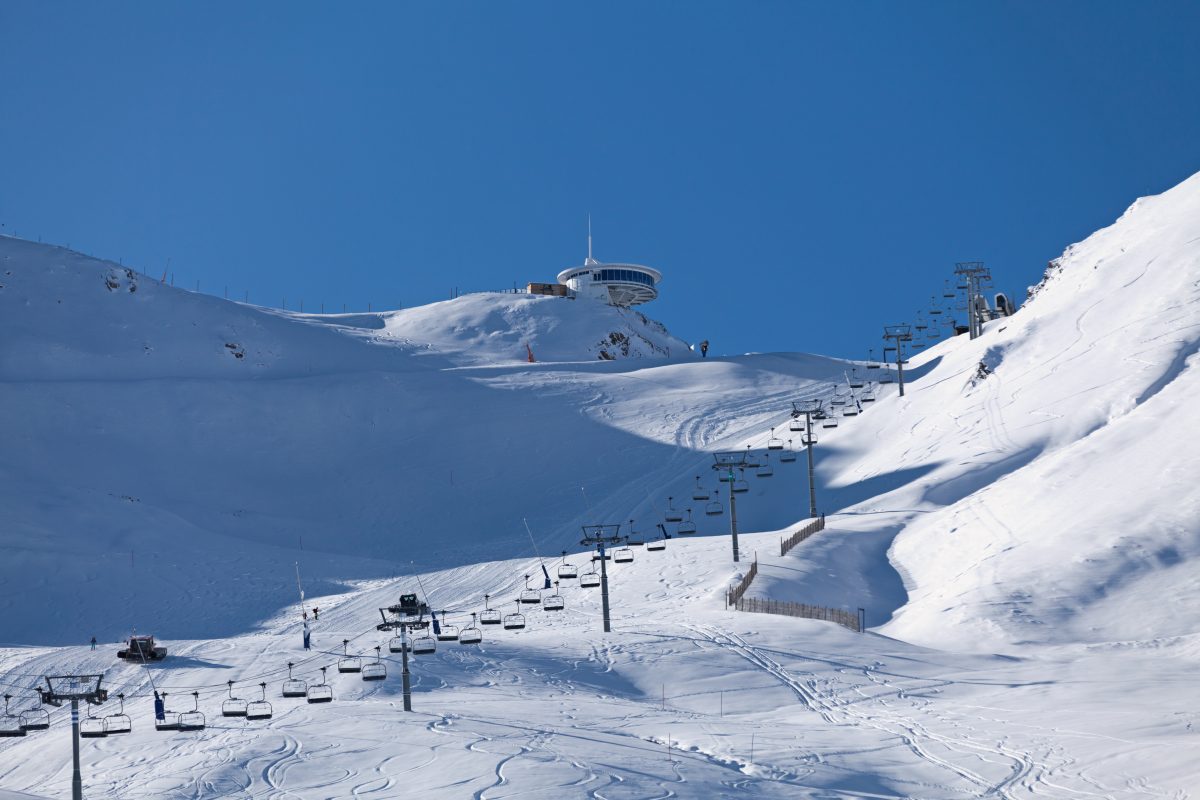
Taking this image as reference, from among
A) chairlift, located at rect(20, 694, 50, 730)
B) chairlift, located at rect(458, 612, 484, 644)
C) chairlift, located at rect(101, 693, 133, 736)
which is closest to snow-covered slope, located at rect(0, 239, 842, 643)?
chairlift, located at rect(458, 612, 484, 644)

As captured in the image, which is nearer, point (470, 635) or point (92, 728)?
point (92, 728)

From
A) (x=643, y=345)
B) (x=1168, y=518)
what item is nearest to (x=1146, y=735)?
(x=1168, y=518)

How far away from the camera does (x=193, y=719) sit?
3484 cm

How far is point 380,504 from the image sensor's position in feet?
238

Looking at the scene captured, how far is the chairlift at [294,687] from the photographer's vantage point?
120 ft

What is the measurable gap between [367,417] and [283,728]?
175 feet

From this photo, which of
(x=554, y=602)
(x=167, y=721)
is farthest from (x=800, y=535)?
(x=167, y=721)

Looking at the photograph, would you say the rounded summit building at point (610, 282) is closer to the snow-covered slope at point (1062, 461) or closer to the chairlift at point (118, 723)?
the snow-covered slope at point (1062, 461)

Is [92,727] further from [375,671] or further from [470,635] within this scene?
[470,635]

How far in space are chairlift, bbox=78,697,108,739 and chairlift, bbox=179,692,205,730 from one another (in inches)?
67.9

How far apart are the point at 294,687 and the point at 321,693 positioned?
137cm

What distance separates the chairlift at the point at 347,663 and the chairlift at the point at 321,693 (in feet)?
2.04

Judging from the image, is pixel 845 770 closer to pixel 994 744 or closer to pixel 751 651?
pixel 994 744

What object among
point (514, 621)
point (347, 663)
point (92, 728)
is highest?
point (514, 621)
